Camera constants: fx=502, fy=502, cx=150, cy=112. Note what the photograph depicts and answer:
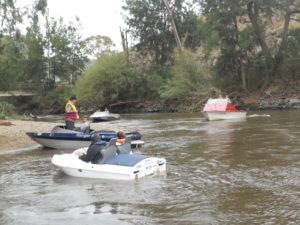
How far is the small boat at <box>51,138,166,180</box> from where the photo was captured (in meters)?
11.9

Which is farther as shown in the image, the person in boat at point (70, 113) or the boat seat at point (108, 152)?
the person in boat at point (70, 113)

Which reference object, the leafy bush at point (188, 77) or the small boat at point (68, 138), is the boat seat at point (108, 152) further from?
the leafy bush at point (188, 77)

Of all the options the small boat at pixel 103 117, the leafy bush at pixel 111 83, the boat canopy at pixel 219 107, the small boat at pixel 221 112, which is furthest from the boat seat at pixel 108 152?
the leafy bush at pixel 111 83

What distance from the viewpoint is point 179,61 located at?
49875 millimetres

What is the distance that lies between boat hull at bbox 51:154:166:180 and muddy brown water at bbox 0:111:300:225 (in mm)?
195

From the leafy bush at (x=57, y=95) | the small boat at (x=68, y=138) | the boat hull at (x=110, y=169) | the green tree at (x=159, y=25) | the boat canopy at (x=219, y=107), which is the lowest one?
the boat hull at (x=110, y=169)

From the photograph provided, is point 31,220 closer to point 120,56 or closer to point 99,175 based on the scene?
point 99,175

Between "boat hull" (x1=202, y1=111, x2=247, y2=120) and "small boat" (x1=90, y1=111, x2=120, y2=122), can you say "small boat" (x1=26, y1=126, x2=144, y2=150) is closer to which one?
"boat hull" (x1=202, y1=111, x2=247, y2=120)

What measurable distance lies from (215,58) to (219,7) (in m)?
7.40

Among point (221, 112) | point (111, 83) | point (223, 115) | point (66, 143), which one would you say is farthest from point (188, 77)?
point (66, 143)

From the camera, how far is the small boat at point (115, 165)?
39.0 feet

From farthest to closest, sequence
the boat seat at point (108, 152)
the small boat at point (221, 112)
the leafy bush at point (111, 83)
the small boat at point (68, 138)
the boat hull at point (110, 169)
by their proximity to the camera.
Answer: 1. the leafy bush at point (111, 83)
2. the small boat at point (221, 112)
3. the small boat at point (68, 138)
4. the boat seat at point (108, 152)
5. the boat hull at point (110, 169)

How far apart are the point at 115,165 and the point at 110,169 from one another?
0.55 ft

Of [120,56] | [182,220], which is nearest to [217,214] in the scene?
[182,220]
